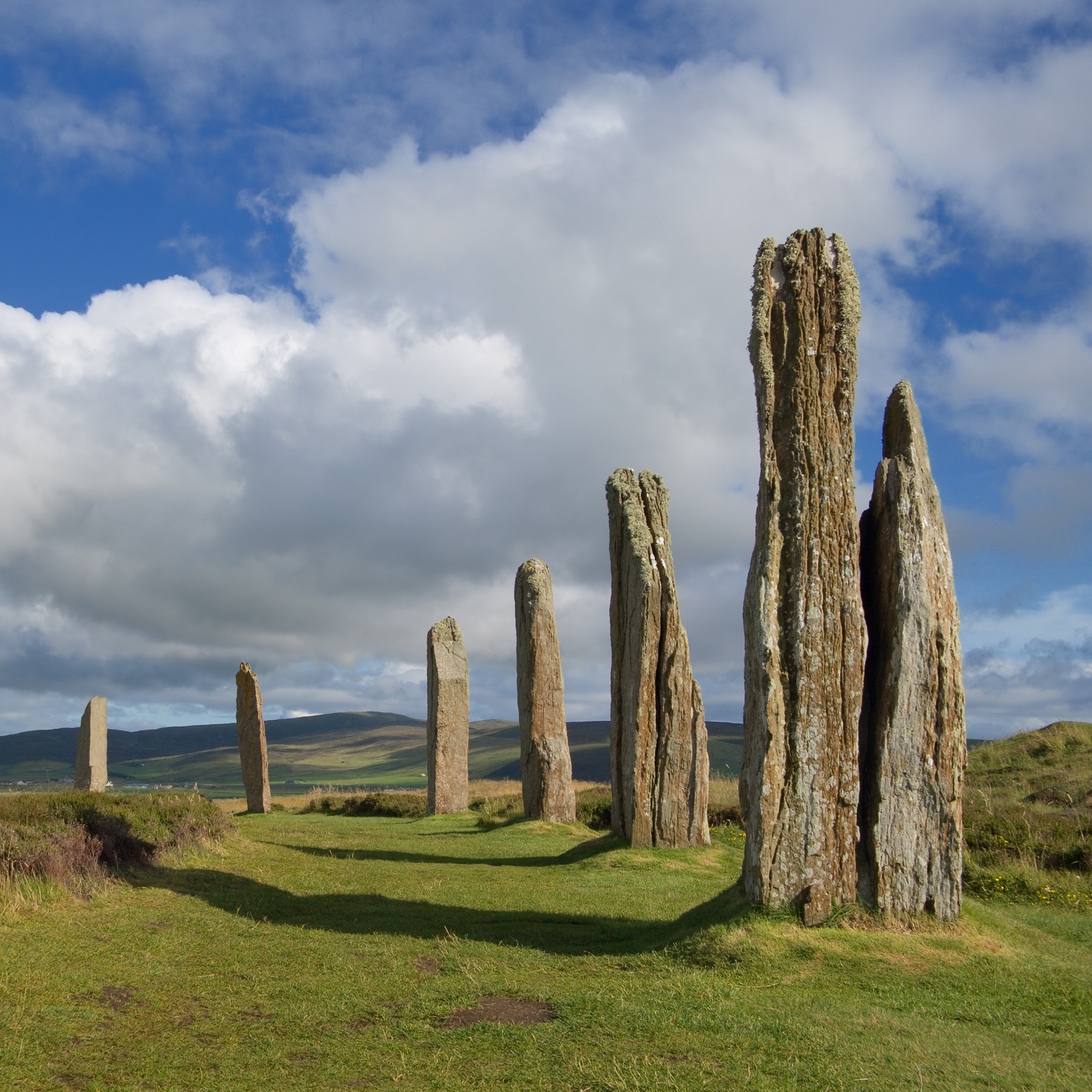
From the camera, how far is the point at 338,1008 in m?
6.23

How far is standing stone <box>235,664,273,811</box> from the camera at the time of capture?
22.2 m

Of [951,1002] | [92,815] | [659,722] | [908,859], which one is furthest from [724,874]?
[92,815]

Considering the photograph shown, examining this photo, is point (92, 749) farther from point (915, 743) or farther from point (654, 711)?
point (915, 743)

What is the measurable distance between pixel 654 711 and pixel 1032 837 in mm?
5381

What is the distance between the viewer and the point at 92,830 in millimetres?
10961

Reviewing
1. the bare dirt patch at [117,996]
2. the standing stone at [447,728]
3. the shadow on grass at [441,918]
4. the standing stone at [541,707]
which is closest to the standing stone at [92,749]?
the standing stone at [447,728]

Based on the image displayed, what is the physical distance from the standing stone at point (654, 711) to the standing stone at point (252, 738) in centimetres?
1178

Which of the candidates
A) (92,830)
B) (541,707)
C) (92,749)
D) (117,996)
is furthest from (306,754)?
(117,996)

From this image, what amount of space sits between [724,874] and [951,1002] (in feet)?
19.2

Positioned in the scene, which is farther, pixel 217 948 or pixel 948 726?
pixel 217 948

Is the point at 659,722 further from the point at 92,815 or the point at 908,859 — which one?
the point at 92,815

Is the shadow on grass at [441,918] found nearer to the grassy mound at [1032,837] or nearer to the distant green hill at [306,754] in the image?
the grassy mound at [1032,837]

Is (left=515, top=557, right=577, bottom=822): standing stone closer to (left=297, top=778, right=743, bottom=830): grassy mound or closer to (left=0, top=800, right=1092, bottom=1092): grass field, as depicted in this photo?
(left=297, top=778, right=743, bottom=830): grassy mound

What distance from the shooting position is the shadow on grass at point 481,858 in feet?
42.7
